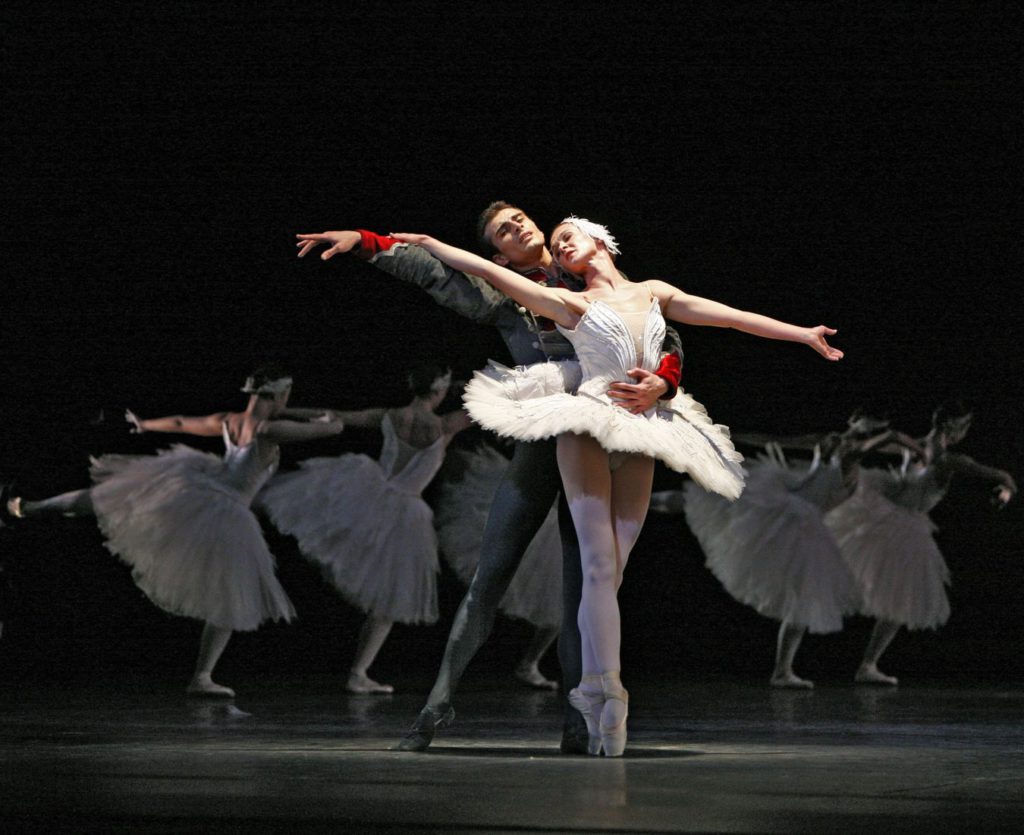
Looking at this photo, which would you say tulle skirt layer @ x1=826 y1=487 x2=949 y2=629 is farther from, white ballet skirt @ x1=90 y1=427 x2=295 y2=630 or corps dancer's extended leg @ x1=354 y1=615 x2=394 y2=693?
white ballet skirt @ x1=90 y1=427 x2=295 y2=630

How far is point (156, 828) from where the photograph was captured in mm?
2027

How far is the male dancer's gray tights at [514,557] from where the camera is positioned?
3.25 m

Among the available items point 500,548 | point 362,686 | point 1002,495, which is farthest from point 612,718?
point 1002,495

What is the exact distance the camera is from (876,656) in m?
6.25

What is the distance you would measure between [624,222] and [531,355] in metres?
3.09

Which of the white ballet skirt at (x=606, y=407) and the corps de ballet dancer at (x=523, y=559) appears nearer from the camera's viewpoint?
Result: the white ballet skirt at (x=606, y=407)

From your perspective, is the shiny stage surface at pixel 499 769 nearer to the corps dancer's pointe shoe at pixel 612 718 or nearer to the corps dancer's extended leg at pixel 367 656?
the corps dancer's pointe shoe at pixel 612 718

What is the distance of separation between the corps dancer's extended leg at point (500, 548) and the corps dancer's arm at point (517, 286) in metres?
0.28

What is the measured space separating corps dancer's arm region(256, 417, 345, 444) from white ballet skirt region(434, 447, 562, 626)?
0.67 metres

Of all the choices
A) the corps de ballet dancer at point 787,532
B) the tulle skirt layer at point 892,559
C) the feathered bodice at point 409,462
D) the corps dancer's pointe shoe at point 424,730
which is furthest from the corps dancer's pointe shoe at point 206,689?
the tulle skirt layer at point 892,559

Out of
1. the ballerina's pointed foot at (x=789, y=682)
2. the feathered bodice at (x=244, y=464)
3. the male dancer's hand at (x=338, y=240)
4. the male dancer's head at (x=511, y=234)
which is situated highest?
the male dancer's head at (x=511, y=234)

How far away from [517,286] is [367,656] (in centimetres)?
271

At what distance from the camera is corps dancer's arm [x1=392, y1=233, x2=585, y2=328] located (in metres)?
3.17

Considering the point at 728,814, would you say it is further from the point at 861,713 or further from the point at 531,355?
the point at 861,713
